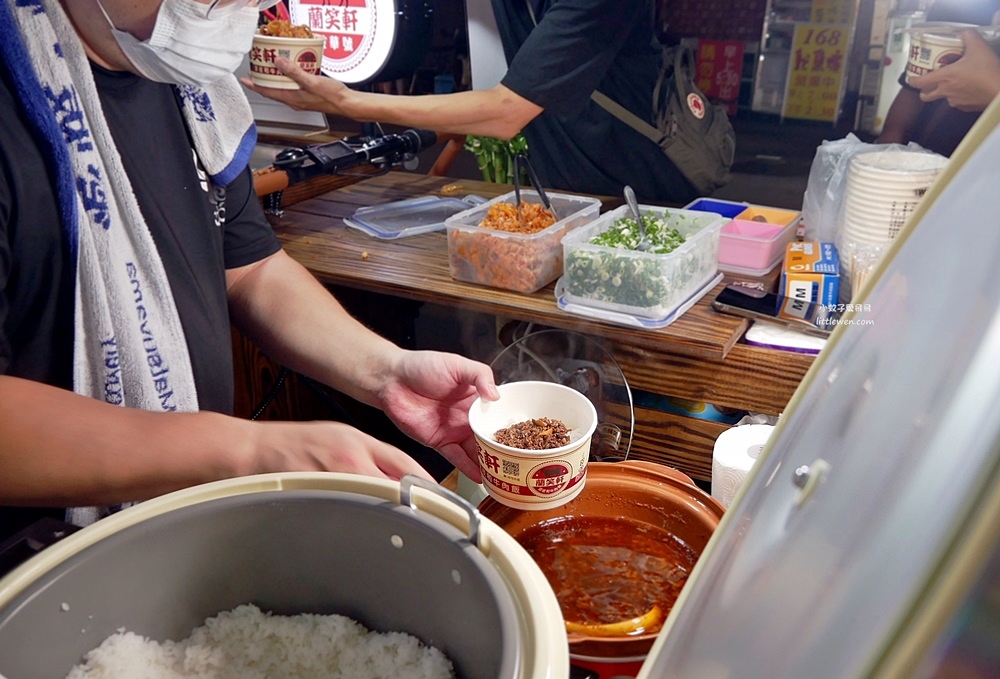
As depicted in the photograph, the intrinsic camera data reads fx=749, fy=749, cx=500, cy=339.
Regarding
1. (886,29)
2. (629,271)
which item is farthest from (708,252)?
(886,29)

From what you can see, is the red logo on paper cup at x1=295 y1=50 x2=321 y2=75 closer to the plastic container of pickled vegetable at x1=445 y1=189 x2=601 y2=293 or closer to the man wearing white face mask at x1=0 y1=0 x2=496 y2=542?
the plastic container of pickled vegetable at x1=445 y1=189 x2=601 y2=293

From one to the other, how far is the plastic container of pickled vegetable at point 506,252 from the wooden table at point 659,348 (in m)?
0.04

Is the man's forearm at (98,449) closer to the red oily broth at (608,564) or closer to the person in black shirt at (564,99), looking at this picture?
the red oily broth at (608,564)

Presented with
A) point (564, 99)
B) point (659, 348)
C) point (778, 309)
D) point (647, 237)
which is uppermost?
point (564, 99)

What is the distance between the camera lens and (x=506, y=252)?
196 centimetres

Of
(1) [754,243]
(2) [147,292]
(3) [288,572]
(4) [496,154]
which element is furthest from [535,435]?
(4) [496,154]

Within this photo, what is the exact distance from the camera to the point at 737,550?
17.0 inches

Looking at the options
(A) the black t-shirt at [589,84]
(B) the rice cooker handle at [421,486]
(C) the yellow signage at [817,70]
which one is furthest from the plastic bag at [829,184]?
(B) the rice cooker handle at [421,486]

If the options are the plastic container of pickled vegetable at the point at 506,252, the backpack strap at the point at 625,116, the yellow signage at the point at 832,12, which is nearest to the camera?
Result: the plastic container of pickled vegetable at the point at 506,252

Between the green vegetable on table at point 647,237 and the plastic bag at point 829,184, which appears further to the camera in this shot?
the plastic bag at point 829,184

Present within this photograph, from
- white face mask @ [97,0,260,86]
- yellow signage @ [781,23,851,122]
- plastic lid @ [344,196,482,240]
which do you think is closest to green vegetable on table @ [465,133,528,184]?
plastic lid @ [344,196,482,240]

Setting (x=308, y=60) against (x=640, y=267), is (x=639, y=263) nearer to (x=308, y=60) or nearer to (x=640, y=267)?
(x=640, y=267)

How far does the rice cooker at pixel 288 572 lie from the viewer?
23.2 inches

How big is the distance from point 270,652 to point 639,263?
1289mm
